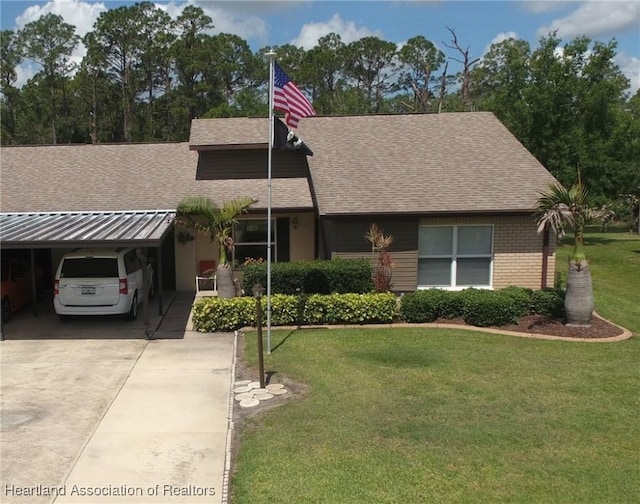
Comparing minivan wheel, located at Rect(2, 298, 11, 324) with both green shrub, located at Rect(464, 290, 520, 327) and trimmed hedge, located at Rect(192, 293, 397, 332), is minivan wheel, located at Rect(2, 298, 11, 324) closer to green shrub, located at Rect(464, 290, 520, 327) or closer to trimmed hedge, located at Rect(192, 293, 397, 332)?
trimmed hedge, located at Rect(192, 293, 397, 332)

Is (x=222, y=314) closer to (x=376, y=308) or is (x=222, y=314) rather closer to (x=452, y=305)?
(x=376, y=308)

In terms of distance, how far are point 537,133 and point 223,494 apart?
27461 mm

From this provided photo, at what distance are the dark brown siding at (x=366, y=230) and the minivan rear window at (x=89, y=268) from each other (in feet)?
18.6

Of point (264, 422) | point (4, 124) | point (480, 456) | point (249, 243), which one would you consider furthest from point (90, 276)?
point (4, 124)

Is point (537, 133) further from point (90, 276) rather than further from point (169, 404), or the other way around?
point (169, 404)

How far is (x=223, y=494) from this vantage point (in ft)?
19.0

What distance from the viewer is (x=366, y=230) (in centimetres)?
1504

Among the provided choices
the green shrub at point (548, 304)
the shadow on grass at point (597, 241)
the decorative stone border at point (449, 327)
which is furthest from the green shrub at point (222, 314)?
the shadow on grass at point (597, 241)

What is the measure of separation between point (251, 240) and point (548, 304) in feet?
28.5

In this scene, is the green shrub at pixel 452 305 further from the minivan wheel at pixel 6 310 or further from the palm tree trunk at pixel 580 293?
the minivan wheel at pixel 6 310

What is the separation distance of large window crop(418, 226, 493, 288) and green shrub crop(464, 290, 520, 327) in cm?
240

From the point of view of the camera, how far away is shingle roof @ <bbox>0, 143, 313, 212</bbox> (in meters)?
16.5

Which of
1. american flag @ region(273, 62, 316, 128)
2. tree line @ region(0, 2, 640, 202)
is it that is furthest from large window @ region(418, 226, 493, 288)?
tree line @ region(0, 2, 640, 202)

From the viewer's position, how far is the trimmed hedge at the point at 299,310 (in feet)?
41.6
